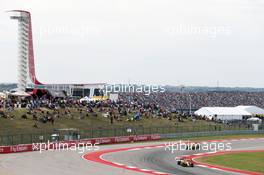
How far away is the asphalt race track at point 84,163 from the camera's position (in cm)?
2784

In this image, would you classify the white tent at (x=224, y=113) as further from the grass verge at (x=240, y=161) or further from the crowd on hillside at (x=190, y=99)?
the grass verge at (x=240, y=161)

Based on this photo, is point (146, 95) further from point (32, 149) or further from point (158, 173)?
point (158, 173)

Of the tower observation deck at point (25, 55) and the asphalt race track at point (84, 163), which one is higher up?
the tower observation deck at point (25, 55)

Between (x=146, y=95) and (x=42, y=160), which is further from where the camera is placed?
(x=146, y=95)

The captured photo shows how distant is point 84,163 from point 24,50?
46.0 meters

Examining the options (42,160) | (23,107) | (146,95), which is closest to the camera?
(42,160)

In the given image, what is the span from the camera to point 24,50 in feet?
247

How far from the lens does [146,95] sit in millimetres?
109625

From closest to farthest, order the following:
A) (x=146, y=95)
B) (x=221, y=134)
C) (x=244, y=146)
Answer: (x=244, y=146)
(x=221, y=134)
(x=146, y=95)

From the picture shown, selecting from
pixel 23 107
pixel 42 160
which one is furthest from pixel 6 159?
pixel 23 107

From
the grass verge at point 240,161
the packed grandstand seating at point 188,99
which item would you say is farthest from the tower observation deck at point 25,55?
the grass verge at point 240,161

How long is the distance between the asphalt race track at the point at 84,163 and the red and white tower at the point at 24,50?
37492 mm

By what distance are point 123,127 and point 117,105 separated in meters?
10.3

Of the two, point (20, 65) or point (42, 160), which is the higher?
point (20, 65)
